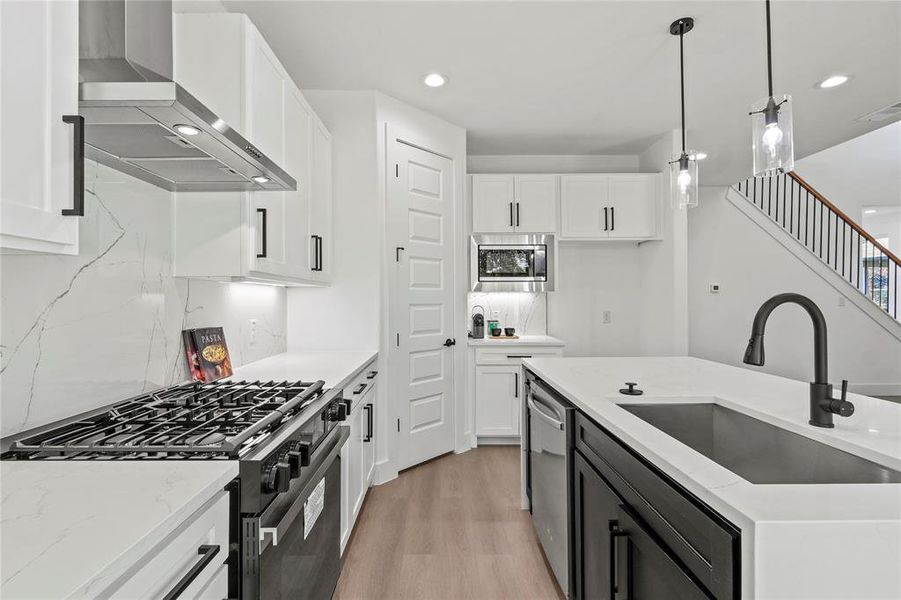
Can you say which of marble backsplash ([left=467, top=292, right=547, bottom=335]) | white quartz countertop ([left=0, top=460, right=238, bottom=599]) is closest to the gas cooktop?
white quartz countertop ([left=0, top=460, right=238, bottom=599])

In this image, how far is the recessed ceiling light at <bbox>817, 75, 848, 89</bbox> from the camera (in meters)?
2.88

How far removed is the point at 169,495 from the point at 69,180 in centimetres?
68

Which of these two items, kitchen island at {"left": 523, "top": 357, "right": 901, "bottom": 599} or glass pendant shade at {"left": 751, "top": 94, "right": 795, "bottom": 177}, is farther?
glass pendant shade at {"left": 751, "top": 94, "right": 795, "bottom": 177}

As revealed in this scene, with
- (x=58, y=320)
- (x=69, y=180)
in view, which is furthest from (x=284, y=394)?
(x=69, y=180)

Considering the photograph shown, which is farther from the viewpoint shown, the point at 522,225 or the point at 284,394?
the point at 522,225

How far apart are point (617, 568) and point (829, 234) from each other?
6.76 metres

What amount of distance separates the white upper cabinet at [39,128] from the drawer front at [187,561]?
0.60 metres

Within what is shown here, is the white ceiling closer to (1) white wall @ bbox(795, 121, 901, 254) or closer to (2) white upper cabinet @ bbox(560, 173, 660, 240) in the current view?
(2) white upper cabinet @ bbox(560, 173, 660, 240)

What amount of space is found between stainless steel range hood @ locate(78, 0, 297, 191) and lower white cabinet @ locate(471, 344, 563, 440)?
102 inches

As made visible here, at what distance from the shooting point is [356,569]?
6.68ft

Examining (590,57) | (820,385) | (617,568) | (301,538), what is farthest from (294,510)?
(590,57)

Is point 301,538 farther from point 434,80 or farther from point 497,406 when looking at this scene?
point 434,80

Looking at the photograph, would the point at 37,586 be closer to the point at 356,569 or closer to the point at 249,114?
the point at 249,114

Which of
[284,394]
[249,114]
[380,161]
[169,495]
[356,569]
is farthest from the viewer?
[380,161]
